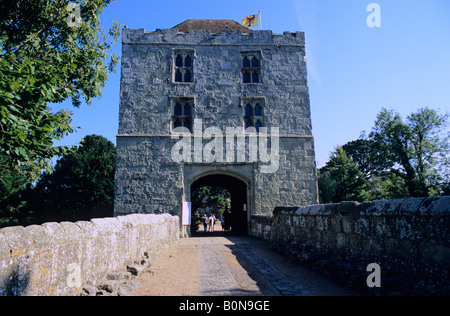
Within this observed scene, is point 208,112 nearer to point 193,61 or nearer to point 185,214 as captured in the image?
point 193,61

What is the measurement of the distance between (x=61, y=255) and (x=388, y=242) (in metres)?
3.94

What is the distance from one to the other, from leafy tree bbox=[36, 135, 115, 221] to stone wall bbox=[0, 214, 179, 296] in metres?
22.5

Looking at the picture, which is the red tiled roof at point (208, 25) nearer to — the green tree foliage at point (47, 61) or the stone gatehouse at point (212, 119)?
the stone gatehouse at point (212, 119)

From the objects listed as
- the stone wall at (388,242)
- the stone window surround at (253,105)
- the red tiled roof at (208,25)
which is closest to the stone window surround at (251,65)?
the stone window surround at (253,105)

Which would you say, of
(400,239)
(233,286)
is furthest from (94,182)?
(400,239)

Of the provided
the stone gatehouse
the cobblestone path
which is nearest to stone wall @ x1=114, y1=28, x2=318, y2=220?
the stone gatehouse

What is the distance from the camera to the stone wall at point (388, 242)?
3148 mm

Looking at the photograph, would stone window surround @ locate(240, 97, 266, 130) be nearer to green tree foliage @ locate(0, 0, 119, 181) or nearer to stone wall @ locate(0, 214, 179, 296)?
green tree foliage @ locate(0, 0, 119, 181)

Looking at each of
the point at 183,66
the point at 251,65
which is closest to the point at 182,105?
the point at 183,66

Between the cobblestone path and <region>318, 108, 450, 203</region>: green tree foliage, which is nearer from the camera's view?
the cobblestone path

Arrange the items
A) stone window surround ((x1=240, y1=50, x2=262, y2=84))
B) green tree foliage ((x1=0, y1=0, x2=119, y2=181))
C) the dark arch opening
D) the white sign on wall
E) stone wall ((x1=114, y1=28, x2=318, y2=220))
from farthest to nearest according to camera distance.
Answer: the dark arch opening < stone window surround ((x1=240, y1=50, x2=262, y2=84)) < stone wall ((x1=114, y1=28, x2=318, y2=220)) < the white sign on wall < green tree foliage ((x1=0, y1=0, x2=119, y2=181))

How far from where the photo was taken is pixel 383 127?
33188 millimetres

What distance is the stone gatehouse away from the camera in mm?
13164

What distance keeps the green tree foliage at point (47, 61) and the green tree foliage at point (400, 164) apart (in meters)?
22.5
